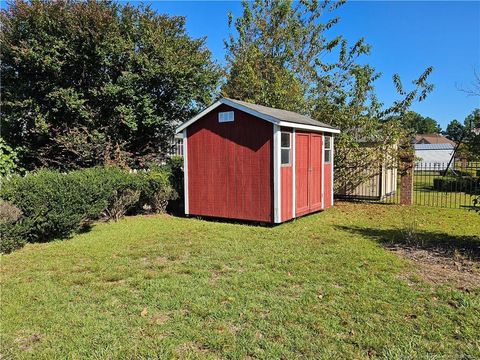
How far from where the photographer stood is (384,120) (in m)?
12.7

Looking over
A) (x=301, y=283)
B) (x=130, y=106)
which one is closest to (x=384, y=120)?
(x=130, y=106)

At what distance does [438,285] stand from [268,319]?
7.47 feet

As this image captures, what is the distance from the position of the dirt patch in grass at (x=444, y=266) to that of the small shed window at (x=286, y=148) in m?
3.22

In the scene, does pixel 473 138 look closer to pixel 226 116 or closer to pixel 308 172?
pixel 308 172

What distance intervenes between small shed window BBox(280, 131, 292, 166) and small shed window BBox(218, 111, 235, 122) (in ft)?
4.44

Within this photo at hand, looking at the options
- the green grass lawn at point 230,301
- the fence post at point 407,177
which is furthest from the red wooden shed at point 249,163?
the fence post at point 407,177

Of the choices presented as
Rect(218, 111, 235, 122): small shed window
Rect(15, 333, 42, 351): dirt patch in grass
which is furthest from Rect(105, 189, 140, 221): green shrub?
Rect(15, 333, 42, 351): dirt patch in grass

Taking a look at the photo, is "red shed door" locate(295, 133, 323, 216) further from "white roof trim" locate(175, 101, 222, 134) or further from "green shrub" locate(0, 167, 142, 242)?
"green shrub" locate(0, 167, 142, 242)

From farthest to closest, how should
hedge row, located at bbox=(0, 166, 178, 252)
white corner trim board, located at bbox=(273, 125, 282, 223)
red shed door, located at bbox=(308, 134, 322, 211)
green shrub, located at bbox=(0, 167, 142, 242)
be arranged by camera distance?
red shed door, located at bbox=(308, 134, 322, 211) → white corner trim board, located at bbox=(273, 125, 282, 223) → green shrub, located at bbox=(0, 167, 142, 242) → hedge row, located at bbox=(0, 166, 178, 252)

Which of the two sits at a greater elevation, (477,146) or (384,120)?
(384,120)

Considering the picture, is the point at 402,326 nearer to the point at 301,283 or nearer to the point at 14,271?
the point at 301,283

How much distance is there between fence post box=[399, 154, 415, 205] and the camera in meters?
11.5

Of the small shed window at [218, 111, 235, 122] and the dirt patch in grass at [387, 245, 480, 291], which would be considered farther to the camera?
the small shed window at [218, 111, 235, 122]

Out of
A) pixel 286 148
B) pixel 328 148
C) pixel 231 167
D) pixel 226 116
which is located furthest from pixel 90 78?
pixel 328 148
